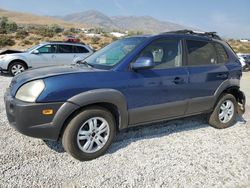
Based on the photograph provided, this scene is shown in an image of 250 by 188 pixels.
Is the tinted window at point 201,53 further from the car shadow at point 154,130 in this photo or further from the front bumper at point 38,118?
the front bumper at point 38,118

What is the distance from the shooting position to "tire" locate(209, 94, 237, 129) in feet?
18.1

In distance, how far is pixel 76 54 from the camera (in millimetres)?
12586

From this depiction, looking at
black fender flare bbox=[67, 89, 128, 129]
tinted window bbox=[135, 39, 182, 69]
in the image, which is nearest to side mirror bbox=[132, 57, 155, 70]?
tinted window bbox=[135, 39, 182, 69]

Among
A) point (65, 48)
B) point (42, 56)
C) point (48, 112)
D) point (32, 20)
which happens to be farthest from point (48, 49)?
point (32, 20)

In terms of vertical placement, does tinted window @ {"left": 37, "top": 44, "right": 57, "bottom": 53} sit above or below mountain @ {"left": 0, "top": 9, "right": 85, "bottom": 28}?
below

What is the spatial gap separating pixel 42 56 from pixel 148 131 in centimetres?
793

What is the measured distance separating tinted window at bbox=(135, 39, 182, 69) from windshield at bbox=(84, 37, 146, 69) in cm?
20

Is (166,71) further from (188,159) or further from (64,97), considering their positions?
(64,97)

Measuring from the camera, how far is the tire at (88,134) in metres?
3.74

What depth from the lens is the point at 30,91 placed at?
356cm

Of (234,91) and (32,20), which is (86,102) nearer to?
(234,91)

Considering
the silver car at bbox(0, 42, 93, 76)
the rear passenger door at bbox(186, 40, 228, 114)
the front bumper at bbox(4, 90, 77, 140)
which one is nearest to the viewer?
the front bumper at bbox(4, 90, 77, 140)

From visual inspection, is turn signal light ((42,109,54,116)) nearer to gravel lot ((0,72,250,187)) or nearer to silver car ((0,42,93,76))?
gravel lot ((0,72,250,187))

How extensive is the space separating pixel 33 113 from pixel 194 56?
292 centimetres
